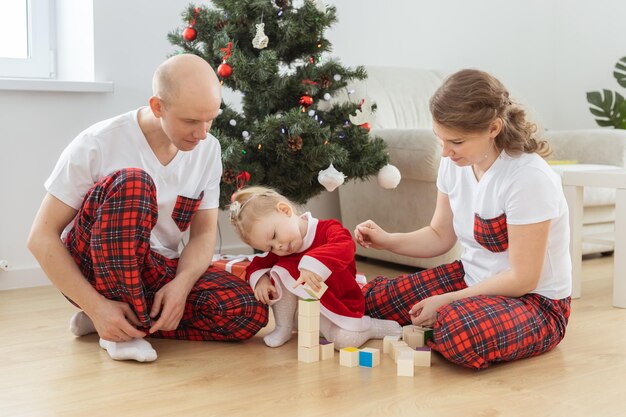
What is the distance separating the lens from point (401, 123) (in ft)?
12.2

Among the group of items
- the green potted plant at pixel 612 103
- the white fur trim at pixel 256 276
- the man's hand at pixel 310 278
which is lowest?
the white fur trim at pixel 256 276

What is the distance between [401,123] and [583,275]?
3.62 feet

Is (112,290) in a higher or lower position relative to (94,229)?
lower

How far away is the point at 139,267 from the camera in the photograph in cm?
190

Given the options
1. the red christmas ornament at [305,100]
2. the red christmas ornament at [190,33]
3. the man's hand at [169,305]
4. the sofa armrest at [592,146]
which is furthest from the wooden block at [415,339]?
the sofa armrest at [592,146]

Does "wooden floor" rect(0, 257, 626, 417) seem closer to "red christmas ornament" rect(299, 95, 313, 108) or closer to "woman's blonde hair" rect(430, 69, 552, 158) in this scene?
"woman's blonde hair" rect(430, 69, 552, 158)

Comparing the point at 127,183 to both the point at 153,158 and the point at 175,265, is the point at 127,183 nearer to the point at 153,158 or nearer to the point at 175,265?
the point at 153,158

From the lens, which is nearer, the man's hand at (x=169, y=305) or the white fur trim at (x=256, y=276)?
the man's hand at (x=169, y=305)

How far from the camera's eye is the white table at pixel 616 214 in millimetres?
2537

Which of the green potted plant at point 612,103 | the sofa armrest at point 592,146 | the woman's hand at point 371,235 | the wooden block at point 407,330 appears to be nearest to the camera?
the wooden block at point 407,330

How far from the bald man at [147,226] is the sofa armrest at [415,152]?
45.7 inches

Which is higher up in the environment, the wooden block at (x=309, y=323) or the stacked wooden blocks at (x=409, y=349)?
the wooden block at (x=309, y=323)

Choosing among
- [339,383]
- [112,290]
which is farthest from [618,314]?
[112,290]

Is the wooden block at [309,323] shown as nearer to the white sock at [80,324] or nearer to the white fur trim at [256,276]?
the white fur trim at [256,276]
